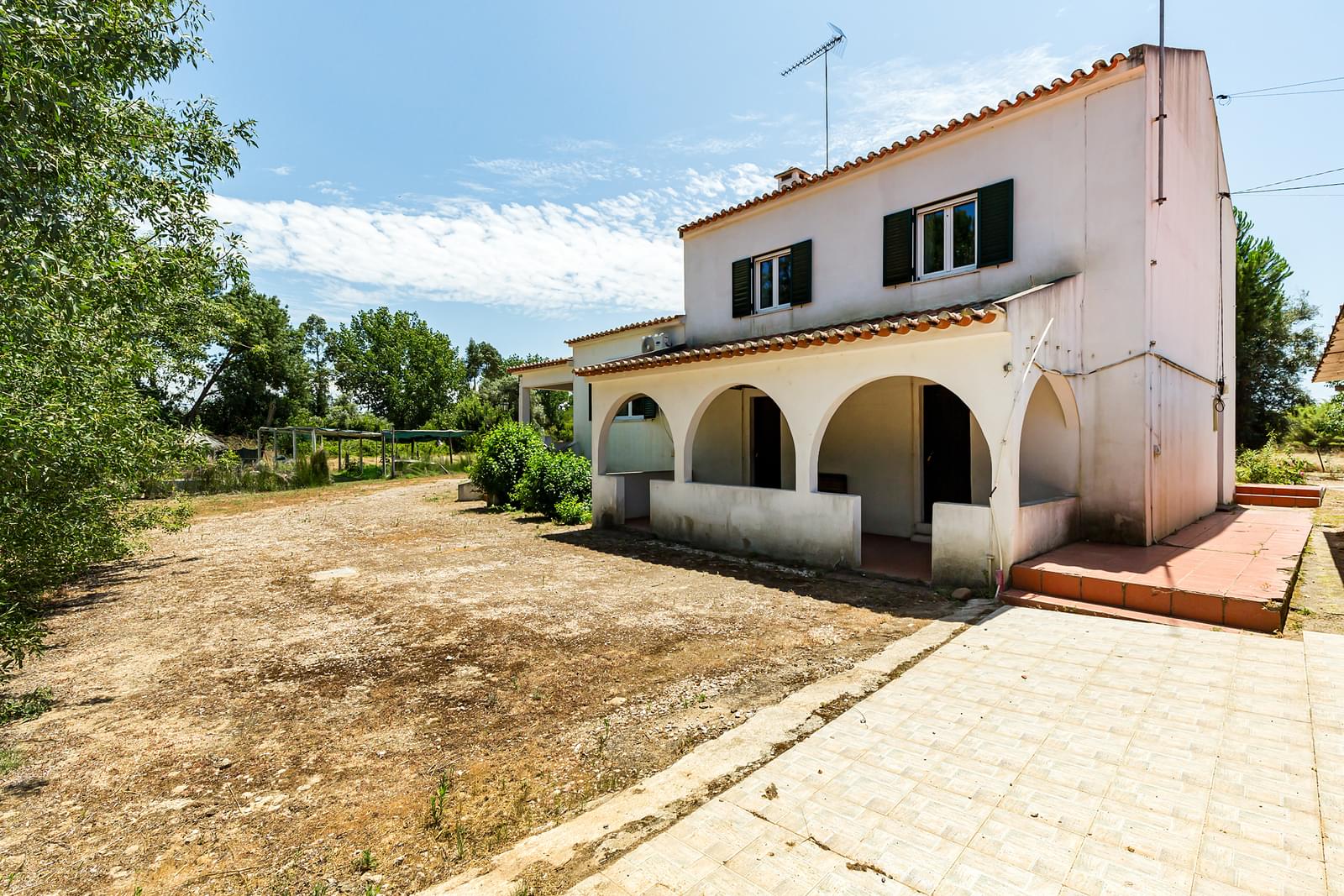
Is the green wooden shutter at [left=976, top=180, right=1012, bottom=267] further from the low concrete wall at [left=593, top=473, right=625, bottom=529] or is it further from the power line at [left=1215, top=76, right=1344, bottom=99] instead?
the low concrete wall at [left=593, top=473, right=625, bottom=529]

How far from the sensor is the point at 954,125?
28.5 feet

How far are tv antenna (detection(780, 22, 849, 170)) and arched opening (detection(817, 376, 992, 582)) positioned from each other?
6728 millimetres

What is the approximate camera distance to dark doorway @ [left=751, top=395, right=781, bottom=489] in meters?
12.2

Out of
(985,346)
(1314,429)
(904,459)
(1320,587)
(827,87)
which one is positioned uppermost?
(827,87)

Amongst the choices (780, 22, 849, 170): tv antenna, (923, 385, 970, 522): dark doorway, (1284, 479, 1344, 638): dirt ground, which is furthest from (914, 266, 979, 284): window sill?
(780, 22, 849, 170): tv antenna

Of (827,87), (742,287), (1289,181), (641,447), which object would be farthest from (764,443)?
(1289,181)

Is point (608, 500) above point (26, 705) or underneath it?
above

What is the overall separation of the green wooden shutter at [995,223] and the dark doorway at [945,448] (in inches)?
83.8

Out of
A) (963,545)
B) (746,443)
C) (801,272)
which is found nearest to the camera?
(963,545)

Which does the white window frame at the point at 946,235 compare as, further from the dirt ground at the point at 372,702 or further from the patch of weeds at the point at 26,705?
the patch of weeds at the point at 26,705

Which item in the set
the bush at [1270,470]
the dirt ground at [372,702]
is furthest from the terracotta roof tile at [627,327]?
the bush at [1270,470]

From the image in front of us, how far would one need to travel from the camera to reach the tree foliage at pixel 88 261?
12.4ft

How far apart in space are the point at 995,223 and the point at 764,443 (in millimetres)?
5781

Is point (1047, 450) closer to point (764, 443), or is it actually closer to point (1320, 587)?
point (1320, 587)
